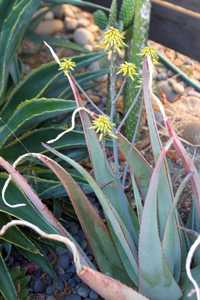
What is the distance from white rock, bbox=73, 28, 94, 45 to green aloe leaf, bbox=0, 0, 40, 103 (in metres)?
0.98

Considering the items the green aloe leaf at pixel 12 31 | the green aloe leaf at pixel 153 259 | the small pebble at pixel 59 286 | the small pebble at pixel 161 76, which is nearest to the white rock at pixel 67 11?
the small pebble at pixel 161 76

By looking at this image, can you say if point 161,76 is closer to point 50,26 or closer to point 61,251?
point 50,26

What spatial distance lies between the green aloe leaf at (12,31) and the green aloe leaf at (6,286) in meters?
0.55

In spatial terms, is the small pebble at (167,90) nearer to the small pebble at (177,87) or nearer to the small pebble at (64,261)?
the small pebble at (177,87)

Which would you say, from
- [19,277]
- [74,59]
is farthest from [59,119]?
[19,277]

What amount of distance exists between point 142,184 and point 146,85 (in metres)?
0.32

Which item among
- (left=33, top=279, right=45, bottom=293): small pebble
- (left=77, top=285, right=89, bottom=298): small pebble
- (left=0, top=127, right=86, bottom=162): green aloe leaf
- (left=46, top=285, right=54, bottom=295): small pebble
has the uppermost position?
(left=0, top=127, right=86, bottom=162): green aloe leaf

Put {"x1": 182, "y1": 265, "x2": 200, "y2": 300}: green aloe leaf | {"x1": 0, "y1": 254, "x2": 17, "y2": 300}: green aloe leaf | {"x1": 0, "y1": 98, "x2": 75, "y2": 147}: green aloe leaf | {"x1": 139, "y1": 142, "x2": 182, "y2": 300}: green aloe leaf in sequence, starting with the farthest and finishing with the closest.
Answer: {"x1": 0, "y1": 98, "x2": 75, "y2": 147}: green aloe leaf < {"x1": 0, "y1": 254, "x2": 17, "y2": 300}: green aloe leaf < {"x1": 182, "y1": 265, "x2": 200, "y2": 300}: green aloe leaf < {"x1": 139, "y1": 142, "x2": 182, "y2": 300}: green aloe leaf

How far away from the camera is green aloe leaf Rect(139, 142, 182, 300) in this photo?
118 cm

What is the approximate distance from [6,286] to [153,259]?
0.43 m

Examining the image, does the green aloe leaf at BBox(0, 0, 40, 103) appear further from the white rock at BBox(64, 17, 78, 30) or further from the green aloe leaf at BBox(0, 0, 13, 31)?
the white rock at BBox(64, 17, 78, 30)

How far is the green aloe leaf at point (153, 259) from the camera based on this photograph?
3.86 ft

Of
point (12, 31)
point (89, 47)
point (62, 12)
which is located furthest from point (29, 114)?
point (62, 12)

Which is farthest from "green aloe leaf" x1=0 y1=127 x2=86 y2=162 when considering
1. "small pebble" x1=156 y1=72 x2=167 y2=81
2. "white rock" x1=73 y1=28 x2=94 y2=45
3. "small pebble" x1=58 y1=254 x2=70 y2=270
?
"white rock" x1=73 y1=28 x2=94 y2=45
